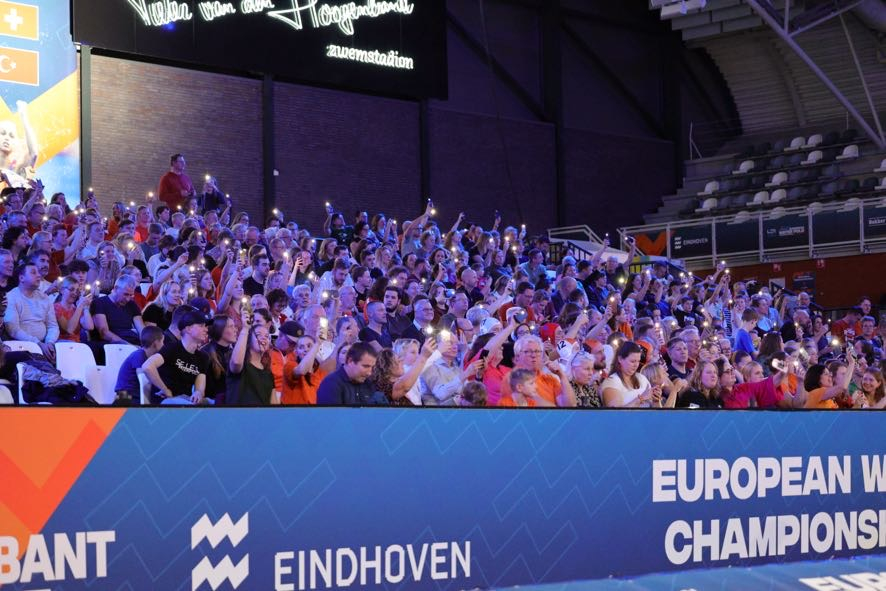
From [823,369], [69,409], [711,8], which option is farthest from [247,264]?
[711,8]

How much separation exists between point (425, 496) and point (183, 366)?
2.60 metres

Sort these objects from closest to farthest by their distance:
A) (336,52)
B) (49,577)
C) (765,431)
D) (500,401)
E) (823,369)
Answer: (49,577)
(765,431)
(500,401)
(823,369)
(336,52)

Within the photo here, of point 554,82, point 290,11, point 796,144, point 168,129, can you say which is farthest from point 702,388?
point 796,144

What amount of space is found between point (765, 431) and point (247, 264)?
6.61 metres

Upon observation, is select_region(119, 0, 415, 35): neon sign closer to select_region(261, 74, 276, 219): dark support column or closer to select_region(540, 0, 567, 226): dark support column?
select_region(261, 74, 276, 219): dark support column

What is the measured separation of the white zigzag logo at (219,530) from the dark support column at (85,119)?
14.2m

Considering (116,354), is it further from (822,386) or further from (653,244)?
(653,244)

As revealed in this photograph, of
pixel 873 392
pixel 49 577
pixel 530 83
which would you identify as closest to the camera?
pixel 49 577

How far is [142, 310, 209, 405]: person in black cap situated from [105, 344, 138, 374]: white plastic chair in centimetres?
86

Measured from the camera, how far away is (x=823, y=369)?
1027 cm

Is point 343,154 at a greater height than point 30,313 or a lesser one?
greater

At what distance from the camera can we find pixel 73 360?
29.7 ft

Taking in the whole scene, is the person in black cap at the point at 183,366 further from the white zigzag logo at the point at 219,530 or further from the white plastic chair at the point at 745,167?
the white plastic chair at the point at 745,167

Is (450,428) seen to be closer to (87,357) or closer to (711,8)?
(87,357)
